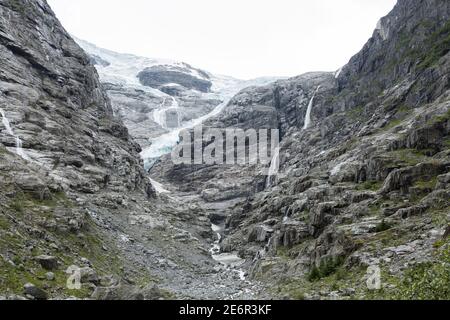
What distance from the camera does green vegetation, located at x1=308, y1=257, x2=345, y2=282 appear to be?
3562 centimetres

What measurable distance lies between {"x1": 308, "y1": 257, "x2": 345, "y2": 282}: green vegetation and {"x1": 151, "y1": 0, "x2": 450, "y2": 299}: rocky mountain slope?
4.5 inches

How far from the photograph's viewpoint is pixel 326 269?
36.0m

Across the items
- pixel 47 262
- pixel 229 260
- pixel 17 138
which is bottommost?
pixel 229 260

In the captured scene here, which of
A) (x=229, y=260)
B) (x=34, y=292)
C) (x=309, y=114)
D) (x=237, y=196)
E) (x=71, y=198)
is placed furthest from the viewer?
(x=309, y=114)

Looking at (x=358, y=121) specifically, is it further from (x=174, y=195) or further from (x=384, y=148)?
(x=174, y=195)

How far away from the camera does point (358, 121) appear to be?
9750cm

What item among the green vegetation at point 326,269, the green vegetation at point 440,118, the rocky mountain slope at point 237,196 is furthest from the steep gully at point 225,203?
the green vegetation at point 440,118

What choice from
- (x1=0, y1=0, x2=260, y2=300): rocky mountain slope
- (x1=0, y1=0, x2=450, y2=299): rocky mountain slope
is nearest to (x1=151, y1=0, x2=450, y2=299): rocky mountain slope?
(x1=0, y1=0, x2=450, y2=299): rocky mountain slope

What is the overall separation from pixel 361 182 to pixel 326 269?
23.6 m

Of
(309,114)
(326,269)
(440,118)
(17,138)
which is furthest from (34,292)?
(309,114)

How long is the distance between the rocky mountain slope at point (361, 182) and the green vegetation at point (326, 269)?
0.11 metres

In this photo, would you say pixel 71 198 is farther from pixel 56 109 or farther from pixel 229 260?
pixel 56 109

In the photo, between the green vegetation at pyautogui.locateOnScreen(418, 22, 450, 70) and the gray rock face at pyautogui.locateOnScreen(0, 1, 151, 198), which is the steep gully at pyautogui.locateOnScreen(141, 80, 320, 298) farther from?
the green vegetation at pyautogui.locateOnScreen(418, 22, 450, 70)

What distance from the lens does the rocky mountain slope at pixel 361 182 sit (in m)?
32.1
